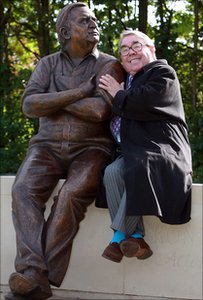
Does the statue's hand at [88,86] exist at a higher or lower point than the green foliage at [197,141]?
higher

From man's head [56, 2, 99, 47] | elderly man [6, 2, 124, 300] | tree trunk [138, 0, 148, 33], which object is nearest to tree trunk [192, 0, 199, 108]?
tree trunk [138, 0, 148, 33]

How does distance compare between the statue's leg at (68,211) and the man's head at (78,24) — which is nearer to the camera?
the statue's leg at (68,211)

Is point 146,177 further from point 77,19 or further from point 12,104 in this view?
point 12,104

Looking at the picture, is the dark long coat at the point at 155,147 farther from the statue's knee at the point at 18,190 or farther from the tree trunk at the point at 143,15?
the tree trunk at the point at 143,15

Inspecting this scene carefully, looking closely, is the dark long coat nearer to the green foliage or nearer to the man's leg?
the man's leg

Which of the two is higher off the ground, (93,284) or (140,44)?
(140,44)

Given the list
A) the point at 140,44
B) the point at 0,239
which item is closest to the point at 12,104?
the point at 0,239

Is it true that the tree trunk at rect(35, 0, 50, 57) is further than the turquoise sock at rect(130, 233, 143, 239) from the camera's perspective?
Yes

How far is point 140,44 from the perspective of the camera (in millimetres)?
4953

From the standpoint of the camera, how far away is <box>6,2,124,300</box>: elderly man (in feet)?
15.5

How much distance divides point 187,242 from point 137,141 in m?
0.89

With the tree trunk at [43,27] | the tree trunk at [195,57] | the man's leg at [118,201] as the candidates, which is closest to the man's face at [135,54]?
the man's leg at [118,201]

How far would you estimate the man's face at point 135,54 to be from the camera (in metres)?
4.95

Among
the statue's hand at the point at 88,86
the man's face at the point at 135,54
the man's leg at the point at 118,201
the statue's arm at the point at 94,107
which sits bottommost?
the man's leg at the point at 118,201
